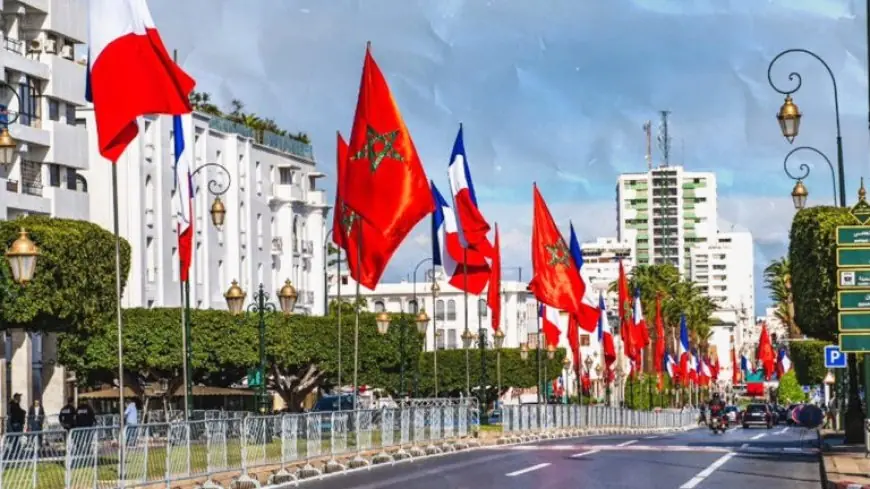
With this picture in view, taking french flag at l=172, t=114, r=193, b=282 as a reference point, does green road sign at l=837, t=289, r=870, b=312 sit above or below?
below

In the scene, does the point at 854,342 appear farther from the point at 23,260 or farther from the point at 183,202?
the point at 183,202

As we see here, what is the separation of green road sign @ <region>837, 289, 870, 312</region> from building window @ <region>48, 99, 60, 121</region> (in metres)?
48.3

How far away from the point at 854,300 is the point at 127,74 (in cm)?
1309

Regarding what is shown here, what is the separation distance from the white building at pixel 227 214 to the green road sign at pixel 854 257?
4707 cm

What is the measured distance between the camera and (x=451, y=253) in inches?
2016

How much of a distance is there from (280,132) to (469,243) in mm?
69060

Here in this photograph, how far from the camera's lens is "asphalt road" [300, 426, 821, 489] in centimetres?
2733

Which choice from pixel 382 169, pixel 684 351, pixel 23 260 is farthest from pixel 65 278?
pixel 684 351

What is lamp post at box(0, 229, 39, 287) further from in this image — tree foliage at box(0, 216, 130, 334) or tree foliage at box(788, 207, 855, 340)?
tree foliage at box(788, 207, 855, 340)

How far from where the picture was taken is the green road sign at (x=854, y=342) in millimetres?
29203

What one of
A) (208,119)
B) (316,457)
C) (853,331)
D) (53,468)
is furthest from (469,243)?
(208,119)

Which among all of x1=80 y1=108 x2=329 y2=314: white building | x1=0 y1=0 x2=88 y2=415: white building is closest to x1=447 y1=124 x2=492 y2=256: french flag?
x1=0 y1=0 x2=88 y2=415: white building

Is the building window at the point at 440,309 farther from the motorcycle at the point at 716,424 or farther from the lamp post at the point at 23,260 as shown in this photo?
the lamp post at the point at 23,260

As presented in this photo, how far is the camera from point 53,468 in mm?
23422
